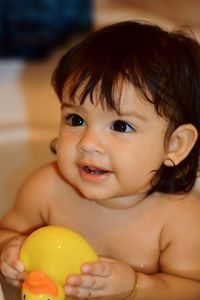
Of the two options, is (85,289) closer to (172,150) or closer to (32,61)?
(172,150)

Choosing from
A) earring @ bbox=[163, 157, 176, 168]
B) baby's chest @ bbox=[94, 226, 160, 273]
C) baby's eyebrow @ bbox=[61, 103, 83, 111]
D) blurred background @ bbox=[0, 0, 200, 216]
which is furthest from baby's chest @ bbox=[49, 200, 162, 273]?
blurred background @ bbox=[0, 0, 200, 216]

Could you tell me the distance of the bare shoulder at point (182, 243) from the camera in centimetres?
98

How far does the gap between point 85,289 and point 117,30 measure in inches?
14.8

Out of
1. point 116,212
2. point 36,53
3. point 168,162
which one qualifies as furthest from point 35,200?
point 36,53

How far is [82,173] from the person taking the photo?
0.91 metres

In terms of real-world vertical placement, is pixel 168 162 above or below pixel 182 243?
above

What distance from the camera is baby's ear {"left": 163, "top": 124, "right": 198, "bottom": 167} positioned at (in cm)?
93

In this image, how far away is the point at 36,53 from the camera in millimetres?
1840

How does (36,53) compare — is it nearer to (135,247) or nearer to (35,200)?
(35,200)

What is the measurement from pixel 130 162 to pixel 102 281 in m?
0.17

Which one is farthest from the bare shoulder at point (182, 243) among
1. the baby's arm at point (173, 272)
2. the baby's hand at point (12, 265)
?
the baby's hand at point (12, 265)

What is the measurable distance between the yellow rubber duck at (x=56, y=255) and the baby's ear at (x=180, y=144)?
0.19 metres

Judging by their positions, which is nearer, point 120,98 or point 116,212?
point 120,98

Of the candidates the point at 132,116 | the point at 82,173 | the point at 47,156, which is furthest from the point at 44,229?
the point at 47,156
